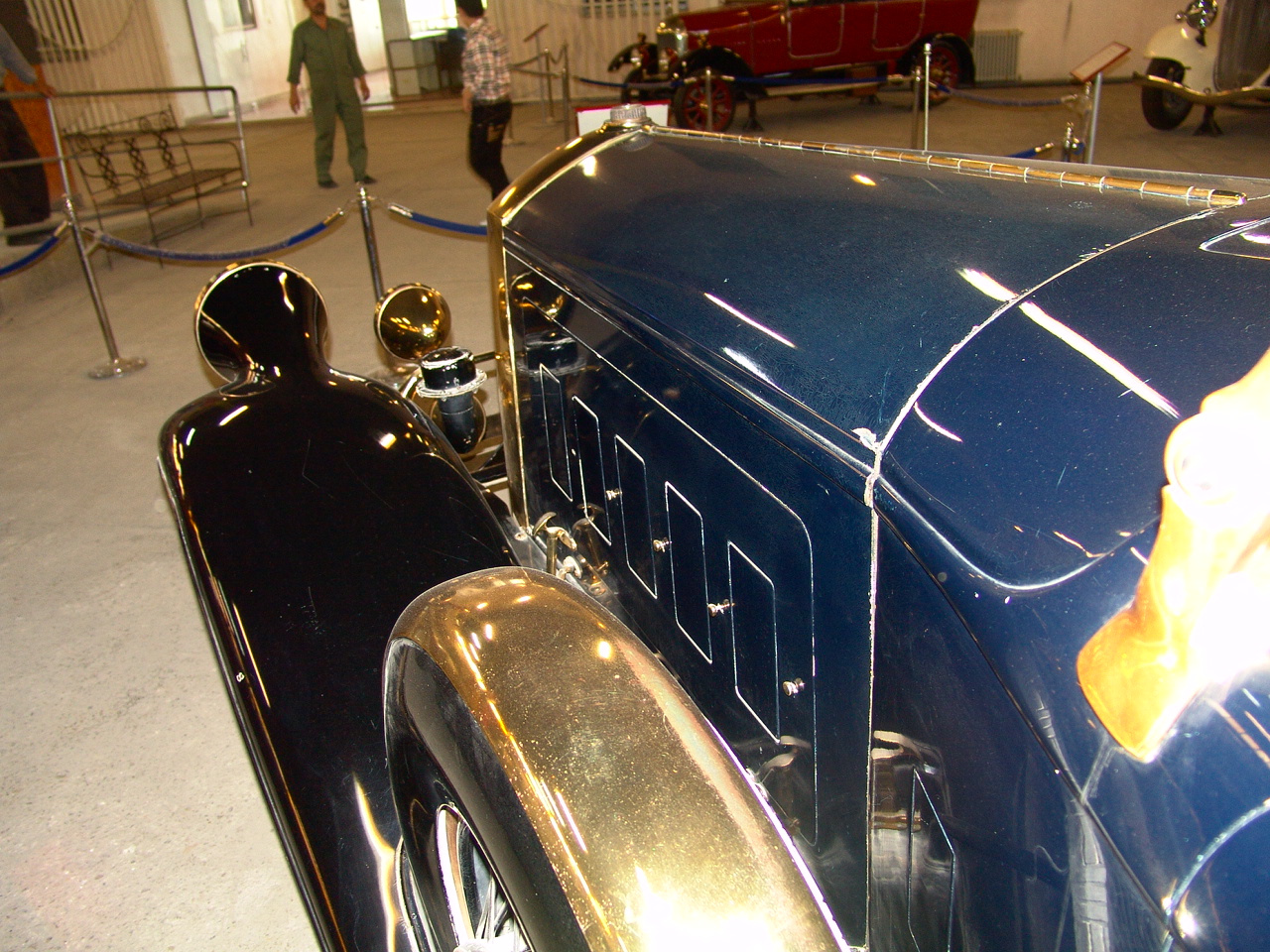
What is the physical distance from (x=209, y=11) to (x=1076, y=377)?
18.1 m

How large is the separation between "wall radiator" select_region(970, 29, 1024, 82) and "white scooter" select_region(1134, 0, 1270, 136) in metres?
4.54

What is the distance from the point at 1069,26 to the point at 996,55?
0.98m

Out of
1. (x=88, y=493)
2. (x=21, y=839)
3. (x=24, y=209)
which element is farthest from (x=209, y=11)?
(x=21, y=839)

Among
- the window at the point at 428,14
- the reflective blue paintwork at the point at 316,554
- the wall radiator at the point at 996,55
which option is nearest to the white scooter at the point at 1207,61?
the wall radiator at the point at 996,55

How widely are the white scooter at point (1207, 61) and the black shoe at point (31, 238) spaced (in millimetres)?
8813

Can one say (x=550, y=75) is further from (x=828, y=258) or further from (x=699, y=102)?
(x=828, y=258)

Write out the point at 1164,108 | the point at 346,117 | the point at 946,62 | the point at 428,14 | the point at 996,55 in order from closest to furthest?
1. the point at 346,117
2. the point at 1164,108
3. the point at 946,62
4. the point at 996,55
5. the point at 428,14

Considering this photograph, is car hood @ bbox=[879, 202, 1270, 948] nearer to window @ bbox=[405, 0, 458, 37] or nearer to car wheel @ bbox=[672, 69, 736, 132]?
car wheel @ bbox=[672, 69, 736, 132]

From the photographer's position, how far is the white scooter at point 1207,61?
636 centimetres

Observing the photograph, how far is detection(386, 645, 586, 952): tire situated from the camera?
2.59ft

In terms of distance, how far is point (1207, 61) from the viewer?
292 inches

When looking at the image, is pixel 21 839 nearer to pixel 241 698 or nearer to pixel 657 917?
pixel 241 698

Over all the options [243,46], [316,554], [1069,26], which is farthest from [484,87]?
[243,46]

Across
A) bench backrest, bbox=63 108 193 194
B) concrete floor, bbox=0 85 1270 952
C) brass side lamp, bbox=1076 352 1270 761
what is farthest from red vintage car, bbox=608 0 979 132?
brass side lamp, bbox=1076 352 1270 761
